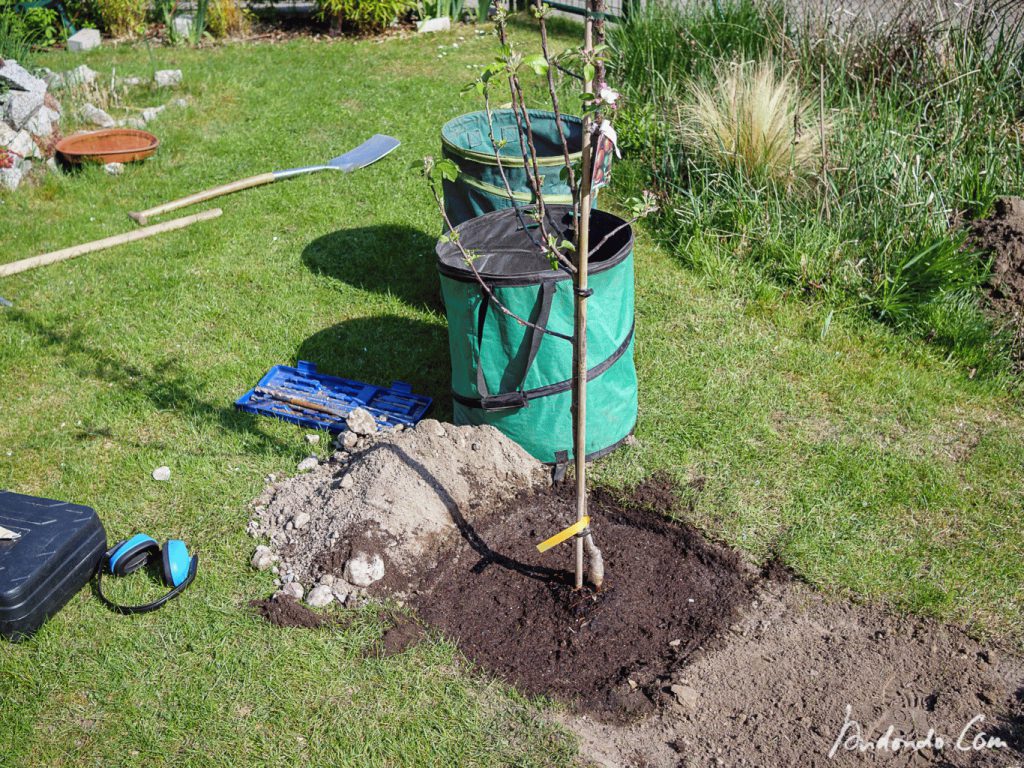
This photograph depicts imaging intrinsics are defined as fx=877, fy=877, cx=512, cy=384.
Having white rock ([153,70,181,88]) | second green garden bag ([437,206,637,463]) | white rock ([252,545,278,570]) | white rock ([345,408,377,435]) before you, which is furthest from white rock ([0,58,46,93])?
white rock ([252,545,278,570])

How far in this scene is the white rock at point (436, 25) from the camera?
33.0 ft

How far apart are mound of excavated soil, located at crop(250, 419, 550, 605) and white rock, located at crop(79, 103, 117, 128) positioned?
524 centimetres

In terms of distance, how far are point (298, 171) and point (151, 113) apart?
2.11 metres

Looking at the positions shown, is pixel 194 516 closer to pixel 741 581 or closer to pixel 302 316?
pixel 302 316

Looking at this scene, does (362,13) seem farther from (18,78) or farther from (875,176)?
(875,176)

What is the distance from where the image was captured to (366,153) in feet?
23.0

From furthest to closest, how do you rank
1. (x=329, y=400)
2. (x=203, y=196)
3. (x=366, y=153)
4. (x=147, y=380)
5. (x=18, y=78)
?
(x=18, y=78) → (x=366, y=153) → (x=203, y=196) → (x=147, y=380) → (x=329, y=400)

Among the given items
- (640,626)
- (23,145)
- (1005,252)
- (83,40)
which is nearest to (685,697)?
(640,626)

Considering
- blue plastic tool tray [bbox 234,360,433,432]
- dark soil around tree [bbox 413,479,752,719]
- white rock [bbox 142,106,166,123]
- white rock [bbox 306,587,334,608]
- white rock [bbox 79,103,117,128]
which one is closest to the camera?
dark soil around tree [bbox 413,479,752,719]

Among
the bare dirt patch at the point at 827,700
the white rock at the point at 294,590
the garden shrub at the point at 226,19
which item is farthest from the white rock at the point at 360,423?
the garden shrub at the point at 226,19

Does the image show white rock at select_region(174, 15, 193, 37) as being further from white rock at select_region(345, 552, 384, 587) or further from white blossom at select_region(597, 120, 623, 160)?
white blossom at select_region(597, 120, 623, 160)

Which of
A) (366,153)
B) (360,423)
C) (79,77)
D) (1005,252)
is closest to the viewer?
(360,423)

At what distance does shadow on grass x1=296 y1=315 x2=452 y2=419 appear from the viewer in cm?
457

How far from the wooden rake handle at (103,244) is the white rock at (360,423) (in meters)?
2.86
